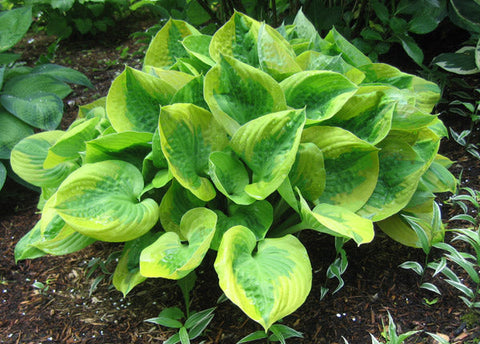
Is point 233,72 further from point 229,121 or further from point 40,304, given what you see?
point 40,304

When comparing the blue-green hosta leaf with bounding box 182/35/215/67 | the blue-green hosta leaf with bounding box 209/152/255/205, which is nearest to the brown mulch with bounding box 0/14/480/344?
the blue-green hosta leaf with bounding box 209/152/255/205

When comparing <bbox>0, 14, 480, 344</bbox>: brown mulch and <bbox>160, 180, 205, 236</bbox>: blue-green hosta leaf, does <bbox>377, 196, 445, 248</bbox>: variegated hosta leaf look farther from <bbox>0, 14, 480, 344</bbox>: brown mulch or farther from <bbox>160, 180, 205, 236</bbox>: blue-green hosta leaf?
<bbox>160, 180, 205, 236</bbox>: blue-green hosta leaf

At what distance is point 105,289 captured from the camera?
1.84 meters

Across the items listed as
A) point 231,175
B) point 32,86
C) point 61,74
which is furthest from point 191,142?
point 61,74

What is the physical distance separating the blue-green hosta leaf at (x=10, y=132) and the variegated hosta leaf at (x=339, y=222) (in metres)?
1.96

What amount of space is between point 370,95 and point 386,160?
0.27 meters

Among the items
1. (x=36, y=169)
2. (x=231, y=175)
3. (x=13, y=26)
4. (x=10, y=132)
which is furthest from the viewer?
(x=13, y=26)

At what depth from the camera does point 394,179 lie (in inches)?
64.0

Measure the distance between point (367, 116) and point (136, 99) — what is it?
90 centimetres

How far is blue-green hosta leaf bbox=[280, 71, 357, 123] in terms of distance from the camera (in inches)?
59.7

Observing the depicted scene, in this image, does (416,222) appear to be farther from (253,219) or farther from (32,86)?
(32,86)

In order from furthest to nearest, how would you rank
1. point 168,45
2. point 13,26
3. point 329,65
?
point 13,26 < point 168,45 < point 329,65

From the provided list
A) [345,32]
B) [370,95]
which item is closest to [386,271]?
[370,95]

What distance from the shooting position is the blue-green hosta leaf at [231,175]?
143 centimetres
